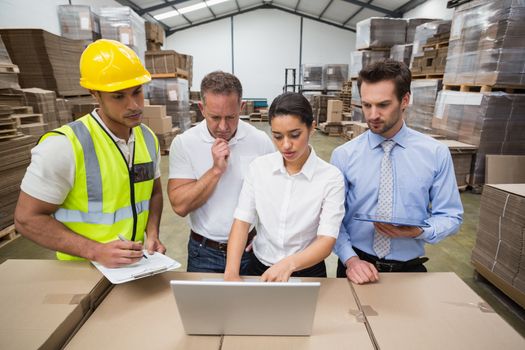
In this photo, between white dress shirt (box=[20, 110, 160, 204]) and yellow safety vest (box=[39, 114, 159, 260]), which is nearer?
white dress shirt (box=[20, 110, 160, 204])

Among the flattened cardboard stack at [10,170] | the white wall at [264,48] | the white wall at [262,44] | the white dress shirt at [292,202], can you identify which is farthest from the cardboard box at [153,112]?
the white wall at [262,44]

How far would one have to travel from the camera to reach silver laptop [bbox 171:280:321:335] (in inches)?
34.0

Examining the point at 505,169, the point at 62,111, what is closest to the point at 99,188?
the point at 62,111

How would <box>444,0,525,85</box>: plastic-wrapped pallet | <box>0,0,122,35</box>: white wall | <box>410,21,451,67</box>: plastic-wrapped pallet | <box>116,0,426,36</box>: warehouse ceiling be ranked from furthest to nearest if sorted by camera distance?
<box>116,0,426,36</box>: warehouse ceiling
<box>410,21,451,67</box>: plastic-wrapped pallet
<box>0,0,122,35</box>: white wall
<box>444,0,525,85</box>: plastic-wrapped pallet

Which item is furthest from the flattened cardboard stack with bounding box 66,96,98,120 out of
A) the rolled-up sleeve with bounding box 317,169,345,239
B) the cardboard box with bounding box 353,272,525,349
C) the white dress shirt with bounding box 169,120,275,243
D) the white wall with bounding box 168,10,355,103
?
the white wall with bounding box 168,10,355,103

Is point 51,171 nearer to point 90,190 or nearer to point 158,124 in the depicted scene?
point 90,190

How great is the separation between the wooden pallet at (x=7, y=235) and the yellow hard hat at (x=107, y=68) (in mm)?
3202

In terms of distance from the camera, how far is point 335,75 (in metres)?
13.5

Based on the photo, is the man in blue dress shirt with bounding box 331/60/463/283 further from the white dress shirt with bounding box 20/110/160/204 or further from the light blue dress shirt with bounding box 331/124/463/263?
the white dress shirt with bounding box 20/110/160/204

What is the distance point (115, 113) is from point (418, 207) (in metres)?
1.55

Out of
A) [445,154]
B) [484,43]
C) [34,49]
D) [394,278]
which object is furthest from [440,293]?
[34,49]

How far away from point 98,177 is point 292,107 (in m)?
0.90

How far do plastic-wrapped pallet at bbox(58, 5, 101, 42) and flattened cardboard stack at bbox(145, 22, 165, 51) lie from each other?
1636 millimetres

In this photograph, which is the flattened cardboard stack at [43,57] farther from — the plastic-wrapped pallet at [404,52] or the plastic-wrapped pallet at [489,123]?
the plastic-wrapped pallet at [404,52]
